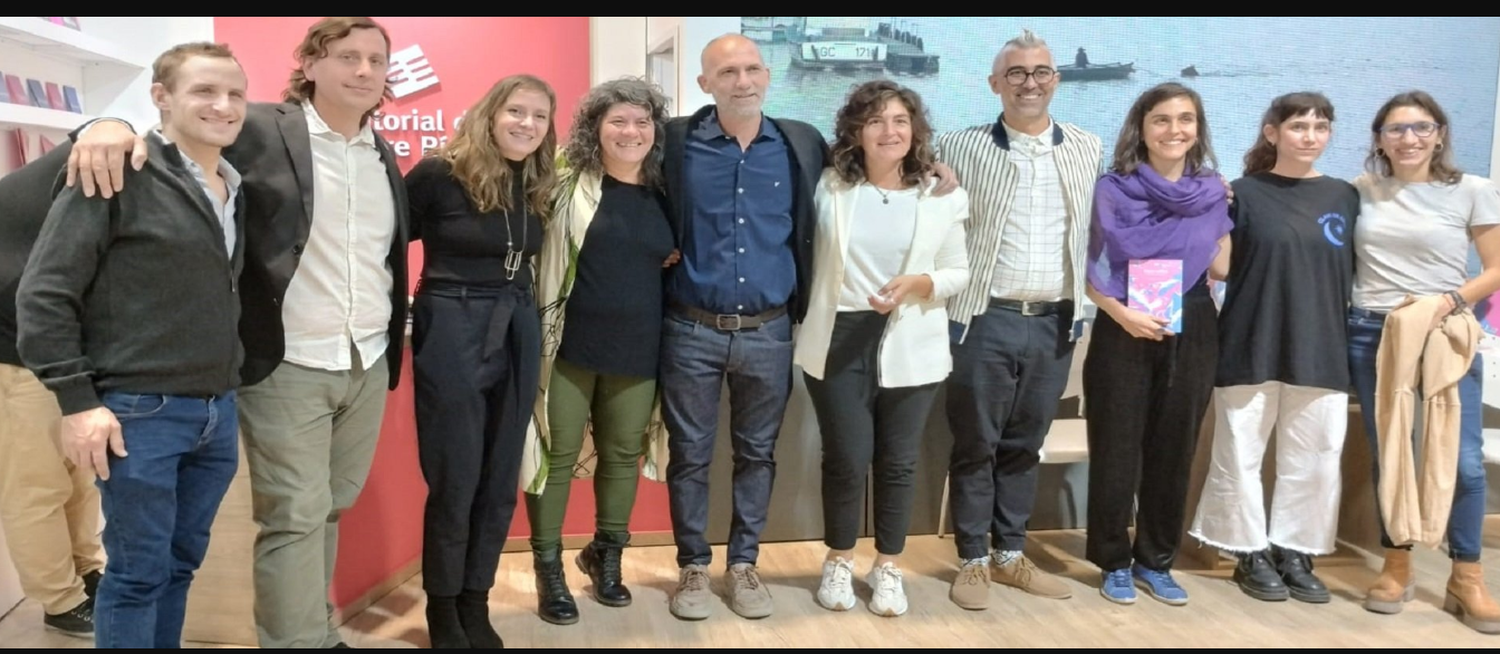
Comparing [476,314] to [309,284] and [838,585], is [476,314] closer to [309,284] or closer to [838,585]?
[309,284]

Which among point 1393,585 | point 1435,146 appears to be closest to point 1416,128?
point 1435,146

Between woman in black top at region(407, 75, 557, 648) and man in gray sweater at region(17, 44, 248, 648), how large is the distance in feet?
1.61

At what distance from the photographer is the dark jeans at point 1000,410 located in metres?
2.79

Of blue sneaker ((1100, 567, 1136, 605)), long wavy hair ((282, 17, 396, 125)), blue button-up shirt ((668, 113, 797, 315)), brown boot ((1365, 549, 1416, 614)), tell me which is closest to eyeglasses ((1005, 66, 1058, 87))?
blue button-up shirt ((668, 113, 797, 315))

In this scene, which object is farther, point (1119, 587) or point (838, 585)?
point (1119, 587)

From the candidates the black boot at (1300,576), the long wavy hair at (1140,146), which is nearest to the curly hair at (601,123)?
the long wavy hair at (1140,146)

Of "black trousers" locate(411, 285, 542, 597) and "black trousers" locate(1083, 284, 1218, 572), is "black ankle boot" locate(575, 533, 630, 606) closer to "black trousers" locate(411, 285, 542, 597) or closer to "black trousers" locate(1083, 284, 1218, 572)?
"black trousers" locate(411, 285, 542, 597)

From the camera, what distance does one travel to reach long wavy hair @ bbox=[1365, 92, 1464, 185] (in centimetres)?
279

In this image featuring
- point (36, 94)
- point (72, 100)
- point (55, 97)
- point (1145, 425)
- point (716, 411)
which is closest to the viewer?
point (716, 411)

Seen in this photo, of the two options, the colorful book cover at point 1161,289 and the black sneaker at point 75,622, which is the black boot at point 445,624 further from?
the colorful book cover at point 1161,289

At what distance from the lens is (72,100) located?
3549mm

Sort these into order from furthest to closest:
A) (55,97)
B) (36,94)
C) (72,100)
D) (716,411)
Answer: (72,100), (55,97), (36,94), (716,411)

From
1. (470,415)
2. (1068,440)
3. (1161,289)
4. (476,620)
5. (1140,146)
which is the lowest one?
(476,620)

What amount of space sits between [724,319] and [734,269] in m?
0.13
